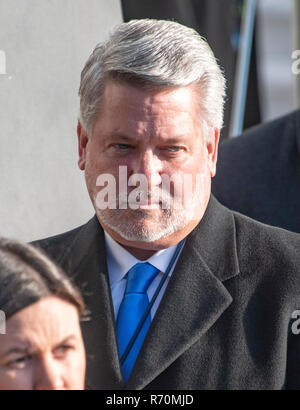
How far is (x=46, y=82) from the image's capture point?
3.92ft

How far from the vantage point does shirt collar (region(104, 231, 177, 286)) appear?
114cm

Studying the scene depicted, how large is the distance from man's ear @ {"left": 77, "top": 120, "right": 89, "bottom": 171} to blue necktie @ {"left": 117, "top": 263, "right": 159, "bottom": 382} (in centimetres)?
18

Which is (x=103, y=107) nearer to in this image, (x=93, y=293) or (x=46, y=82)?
(x=46, y=82)

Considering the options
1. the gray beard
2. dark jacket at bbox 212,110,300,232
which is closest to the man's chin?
the gray beard

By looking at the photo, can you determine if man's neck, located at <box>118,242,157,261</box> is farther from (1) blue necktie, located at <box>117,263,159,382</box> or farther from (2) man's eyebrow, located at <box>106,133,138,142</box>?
(2) man's eyebrow, located at <box>106,133,138,142</box>

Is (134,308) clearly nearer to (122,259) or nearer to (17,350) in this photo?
(122,259)

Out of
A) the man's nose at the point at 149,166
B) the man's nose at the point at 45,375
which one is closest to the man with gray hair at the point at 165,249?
the man's nose at the point at 149,166

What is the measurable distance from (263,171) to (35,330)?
0.94 metres

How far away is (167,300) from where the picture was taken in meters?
1.13

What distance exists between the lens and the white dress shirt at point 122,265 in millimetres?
1143

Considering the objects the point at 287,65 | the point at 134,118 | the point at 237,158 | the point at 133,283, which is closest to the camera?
the point at 134,118

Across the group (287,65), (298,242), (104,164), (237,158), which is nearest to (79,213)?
(104,164)

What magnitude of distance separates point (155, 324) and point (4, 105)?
399 millimetres


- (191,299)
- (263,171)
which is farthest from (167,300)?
(263,171)
